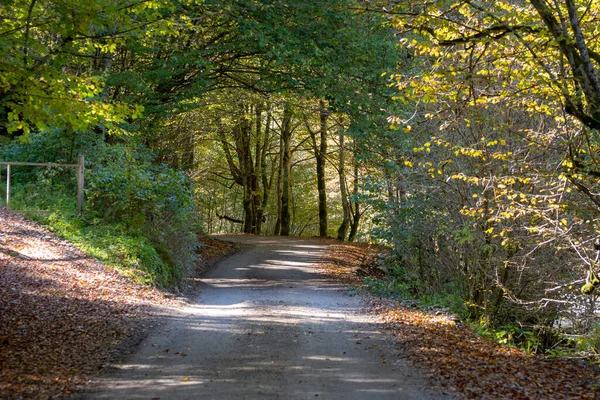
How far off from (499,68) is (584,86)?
2265mm

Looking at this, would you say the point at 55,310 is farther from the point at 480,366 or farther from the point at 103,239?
the point at 480,366

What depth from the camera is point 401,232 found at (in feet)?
44.8

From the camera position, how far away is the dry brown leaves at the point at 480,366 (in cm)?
657

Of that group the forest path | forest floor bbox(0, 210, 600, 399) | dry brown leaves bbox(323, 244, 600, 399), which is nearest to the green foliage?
forest floor bbox(0, 210, 600, 399)

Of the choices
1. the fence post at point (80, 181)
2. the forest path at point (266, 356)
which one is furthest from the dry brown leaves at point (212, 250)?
the forest path at point (266, 356)

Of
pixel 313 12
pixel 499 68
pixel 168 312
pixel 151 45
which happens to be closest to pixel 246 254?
pixel 151 45

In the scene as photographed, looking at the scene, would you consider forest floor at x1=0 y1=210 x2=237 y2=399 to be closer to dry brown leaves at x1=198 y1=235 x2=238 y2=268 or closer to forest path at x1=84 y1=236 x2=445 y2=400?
forest path at x1=84 y1=236 x2=445 y2=400

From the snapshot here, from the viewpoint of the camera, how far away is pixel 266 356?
7648 mm

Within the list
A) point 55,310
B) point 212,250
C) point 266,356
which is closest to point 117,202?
point 55,310

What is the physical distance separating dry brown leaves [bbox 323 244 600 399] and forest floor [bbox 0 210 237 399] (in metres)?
4.17

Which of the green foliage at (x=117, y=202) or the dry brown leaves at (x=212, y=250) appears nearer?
the green foliage at (x=117, y=202)

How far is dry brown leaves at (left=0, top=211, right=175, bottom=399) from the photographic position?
21.9 ft

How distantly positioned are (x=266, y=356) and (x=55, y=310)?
3.98 m

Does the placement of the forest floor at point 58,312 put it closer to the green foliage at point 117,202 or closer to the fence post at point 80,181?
the green foliage at point 117,202
